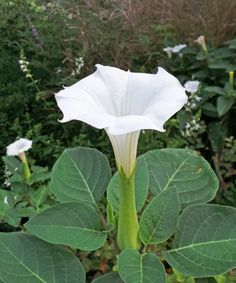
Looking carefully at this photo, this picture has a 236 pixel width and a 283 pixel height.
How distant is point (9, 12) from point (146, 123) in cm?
293

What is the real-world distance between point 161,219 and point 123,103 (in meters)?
0.19

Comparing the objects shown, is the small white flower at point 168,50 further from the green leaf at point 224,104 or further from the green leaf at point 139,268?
the green leaf at point 139,268

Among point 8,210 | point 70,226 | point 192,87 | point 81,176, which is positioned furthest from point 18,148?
point 70,226

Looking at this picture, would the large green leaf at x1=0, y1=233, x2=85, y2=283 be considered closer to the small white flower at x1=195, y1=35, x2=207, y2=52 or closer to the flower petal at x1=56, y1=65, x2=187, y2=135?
the flower petal at x1=56, y1=65, x2=187, y2=135

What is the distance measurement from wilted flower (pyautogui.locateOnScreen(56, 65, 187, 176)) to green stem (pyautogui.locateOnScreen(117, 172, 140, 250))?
2 centimetres

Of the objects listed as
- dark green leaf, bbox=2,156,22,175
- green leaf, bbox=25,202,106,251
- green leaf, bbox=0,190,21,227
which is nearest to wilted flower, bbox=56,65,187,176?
green leaf, bbox=25,202,106,251

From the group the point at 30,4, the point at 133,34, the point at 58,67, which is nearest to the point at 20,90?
the point at 58,67

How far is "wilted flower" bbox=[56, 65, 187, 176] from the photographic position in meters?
0.69

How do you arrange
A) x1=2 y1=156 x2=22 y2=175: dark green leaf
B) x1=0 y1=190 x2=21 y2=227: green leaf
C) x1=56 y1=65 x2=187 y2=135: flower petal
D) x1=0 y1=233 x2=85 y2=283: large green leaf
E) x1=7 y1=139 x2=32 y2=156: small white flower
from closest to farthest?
x1=56 y1=65 x2=187 y2=135: flower petal < x1=0 y1=233 x2=85 y2=283: large green leaf < x1=0 y1=190 x2=21 y2=227: green leaf < x1=2 y1=156 x2=22 y2=175: dark green leaf < x1=7 y1=139 x2=32 y2=156: small white flower

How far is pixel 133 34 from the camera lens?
2.89 m

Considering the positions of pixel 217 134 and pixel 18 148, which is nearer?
pixel 18 148

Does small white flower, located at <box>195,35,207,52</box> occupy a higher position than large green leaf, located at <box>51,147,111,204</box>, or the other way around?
large green leaf, located at <box>51,147,111,204</box>

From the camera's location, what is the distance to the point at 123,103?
2.71 ft

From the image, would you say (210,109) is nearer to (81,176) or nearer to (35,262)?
(81,176)
